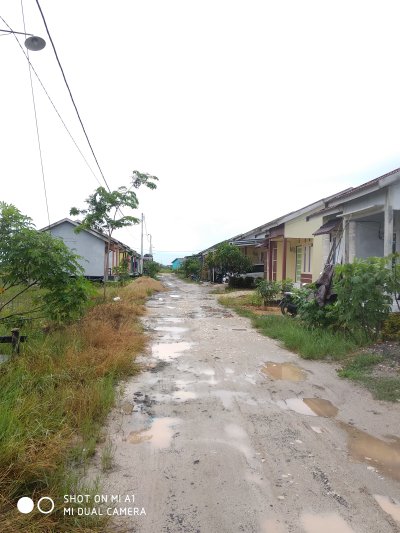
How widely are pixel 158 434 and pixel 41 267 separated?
3.22 m

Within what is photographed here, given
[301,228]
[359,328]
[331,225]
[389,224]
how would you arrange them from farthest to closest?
[301,228] < [331,225] < [389,224] < [359,328]

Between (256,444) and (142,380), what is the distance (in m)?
2.35

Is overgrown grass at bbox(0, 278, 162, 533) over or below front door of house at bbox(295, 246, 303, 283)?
below

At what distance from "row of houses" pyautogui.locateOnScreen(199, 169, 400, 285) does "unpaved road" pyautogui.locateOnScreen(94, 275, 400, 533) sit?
4.48 meters

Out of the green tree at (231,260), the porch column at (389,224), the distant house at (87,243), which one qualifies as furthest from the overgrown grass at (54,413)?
the distant house at (87,243)

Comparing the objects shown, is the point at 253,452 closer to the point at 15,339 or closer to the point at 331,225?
the point at 15,339

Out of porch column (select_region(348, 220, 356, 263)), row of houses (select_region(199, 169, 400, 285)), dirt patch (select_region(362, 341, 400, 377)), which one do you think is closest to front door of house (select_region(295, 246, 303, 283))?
row of houses (select_region(199, 169, 400, 285))

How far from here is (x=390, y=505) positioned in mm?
2697

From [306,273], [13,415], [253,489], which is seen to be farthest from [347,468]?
[306,273]

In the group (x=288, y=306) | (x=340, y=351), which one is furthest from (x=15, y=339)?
(x=288, y=306)

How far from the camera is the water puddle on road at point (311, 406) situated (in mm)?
4430

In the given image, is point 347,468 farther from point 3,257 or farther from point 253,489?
point 3,257

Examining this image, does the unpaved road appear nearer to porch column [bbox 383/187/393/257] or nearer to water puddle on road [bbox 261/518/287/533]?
water puddle on road [bbox 261/518/287/533]

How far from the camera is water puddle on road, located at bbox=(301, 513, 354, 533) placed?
243 cm
